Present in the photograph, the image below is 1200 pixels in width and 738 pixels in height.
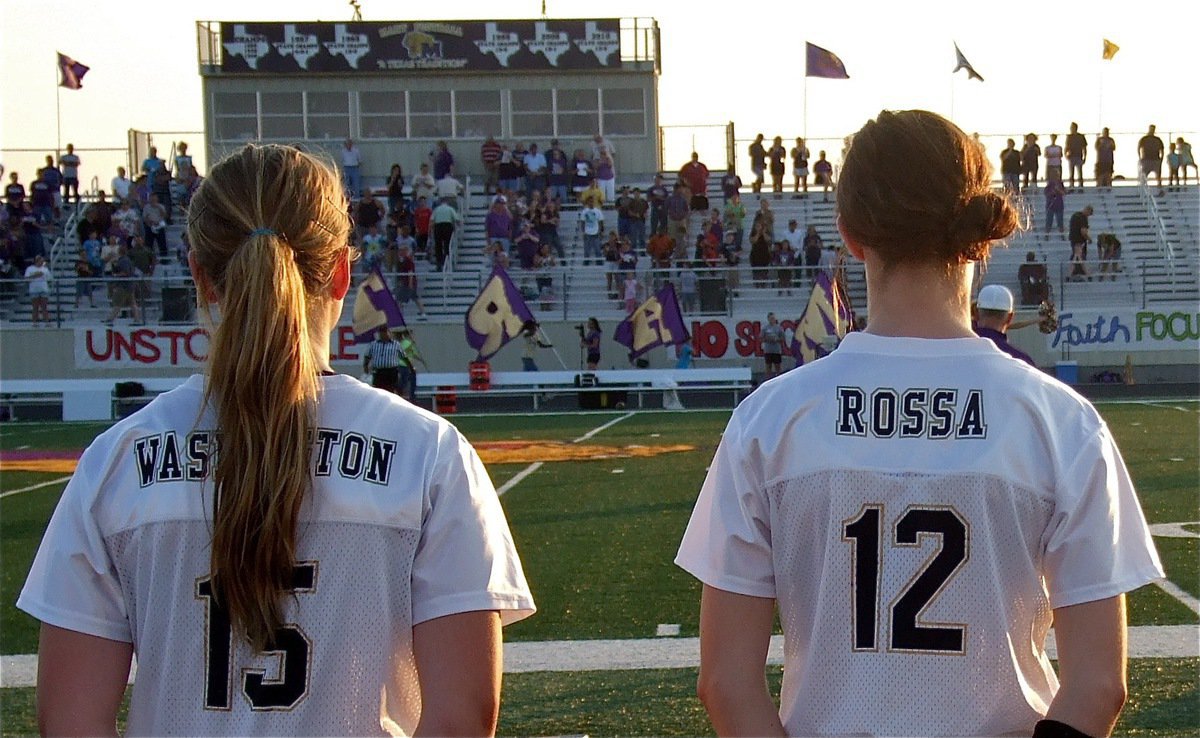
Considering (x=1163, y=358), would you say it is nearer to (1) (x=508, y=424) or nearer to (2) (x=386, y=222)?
(1) (x=508, y=424)

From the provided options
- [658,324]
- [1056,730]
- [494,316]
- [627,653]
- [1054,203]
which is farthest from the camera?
[1054,203]

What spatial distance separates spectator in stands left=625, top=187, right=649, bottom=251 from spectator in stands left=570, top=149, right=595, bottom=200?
2.27m

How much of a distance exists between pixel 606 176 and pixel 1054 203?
1001 centimetres

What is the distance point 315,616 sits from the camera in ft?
7.32

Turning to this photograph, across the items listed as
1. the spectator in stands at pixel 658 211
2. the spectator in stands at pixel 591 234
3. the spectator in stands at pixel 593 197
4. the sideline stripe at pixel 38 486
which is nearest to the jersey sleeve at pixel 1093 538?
the sideline stripe at pixel 38 486

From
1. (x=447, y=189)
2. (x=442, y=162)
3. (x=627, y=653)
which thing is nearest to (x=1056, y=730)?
(x=627, y=653)

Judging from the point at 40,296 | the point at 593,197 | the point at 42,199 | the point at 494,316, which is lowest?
the point at 494,316

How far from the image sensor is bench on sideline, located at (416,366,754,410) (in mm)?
24953

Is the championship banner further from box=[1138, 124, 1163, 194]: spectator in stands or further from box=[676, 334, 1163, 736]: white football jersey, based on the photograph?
box=[676, 334, 1163, 736]: white football jersey

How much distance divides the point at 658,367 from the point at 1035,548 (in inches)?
1017

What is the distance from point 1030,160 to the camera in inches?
1328

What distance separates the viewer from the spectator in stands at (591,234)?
31.0 meters

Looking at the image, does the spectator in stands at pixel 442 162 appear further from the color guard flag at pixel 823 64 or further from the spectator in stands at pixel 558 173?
the color guard flag at pixel 823 64

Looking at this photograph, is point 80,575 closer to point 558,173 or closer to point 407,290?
point 407,290
